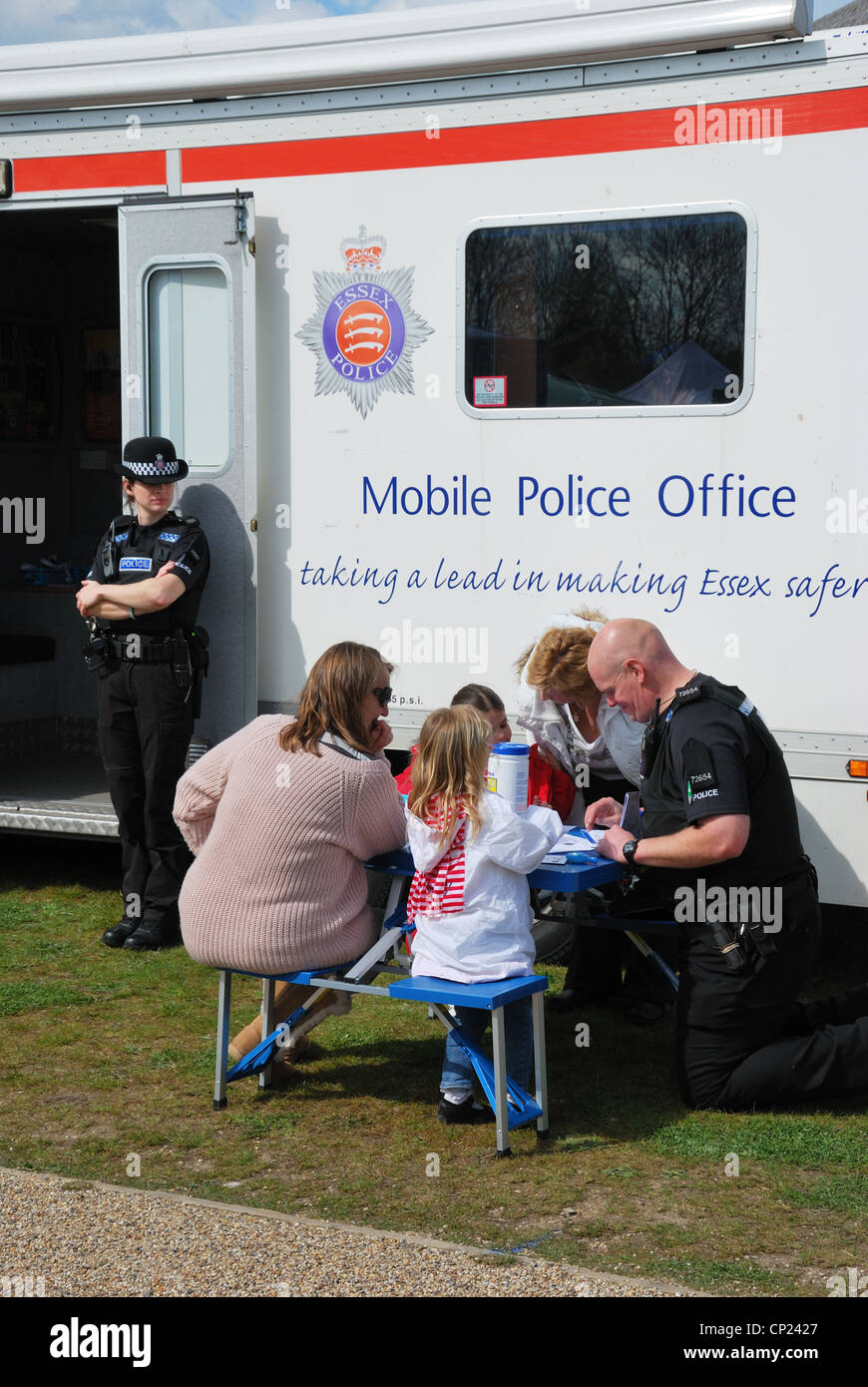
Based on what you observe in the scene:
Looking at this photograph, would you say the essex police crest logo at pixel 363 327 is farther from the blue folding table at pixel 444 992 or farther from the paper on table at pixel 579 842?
the blue folding table at pixel 444 992

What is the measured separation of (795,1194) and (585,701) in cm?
179

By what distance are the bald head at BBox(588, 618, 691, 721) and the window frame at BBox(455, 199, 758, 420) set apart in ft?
3.36

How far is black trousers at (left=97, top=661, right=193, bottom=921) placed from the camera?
6.14m

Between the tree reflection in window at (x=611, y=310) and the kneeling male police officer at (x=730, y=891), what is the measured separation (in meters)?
1.16

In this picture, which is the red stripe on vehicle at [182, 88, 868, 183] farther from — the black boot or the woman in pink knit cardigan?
the black boot

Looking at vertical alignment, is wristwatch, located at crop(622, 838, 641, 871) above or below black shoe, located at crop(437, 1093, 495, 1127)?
above

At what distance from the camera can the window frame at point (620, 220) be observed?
512 cm

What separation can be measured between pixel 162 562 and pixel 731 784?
262cm

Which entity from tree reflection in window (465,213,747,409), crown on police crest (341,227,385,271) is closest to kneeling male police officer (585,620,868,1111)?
tree reflection in window (465,213,747,409)

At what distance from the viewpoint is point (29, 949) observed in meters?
6.18

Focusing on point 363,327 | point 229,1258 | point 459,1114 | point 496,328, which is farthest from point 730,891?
point 363,327

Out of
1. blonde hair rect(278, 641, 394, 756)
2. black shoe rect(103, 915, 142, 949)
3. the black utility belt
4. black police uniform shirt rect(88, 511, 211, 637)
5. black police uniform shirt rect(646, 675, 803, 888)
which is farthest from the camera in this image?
black shoe rect(103, 915, 142, 949)

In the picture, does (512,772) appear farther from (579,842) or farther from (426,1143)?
(426,1143)
